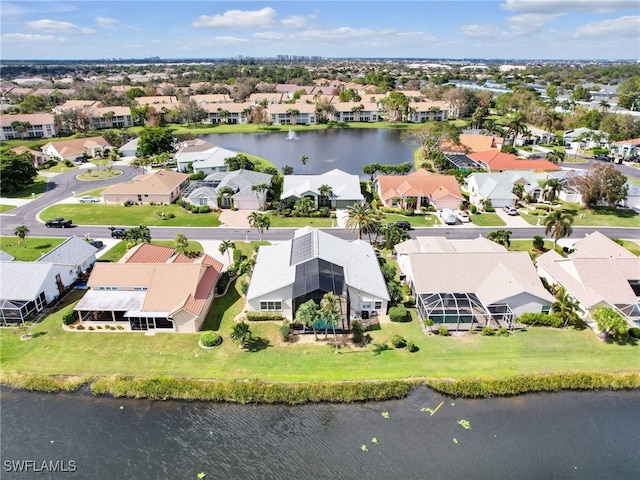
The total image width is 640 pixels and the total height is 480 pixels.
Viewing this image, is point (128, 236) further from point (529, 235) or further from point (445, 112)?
point (445, 112)

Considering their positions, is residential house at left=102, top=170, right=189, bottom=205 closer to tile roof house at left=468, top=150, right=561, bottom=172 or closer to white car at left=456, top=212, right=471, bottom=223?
white car at left=456, top=212, right=471, bottom=223

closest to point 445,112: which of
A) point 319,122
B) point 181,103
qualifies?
point 319,122

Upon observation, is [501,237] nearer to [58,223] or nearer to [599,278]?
[599,278]

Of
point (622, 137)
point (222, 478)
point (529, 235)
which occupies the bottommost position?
point (222, 478)

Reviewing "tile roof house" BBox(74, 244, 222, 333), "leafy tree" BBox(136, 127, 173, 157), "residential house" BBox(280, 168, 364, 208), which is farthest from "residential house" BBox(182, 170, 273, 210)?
"leafy tree" BBox(136, 127, 173, 157)

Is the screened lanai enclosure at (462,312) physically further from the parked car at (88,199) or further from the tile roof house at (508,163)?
the parked car at (88,199)

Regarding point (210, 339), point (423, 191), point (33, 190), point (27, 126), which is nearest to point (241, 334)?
point (210, 339)
